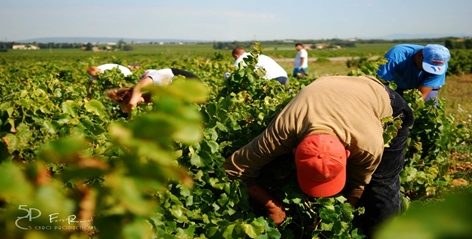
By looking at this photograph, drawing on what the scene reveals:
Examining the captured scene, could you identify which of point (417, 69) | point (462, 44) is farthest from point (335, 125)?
point (462, 44)

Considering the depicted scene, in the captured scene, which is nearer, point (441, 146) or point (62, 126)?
point (62, 126)

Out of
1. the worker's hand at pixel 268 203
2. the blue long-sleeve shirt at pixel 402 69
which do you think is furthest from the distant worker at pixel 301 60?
the worker's hand at pixel 268 203

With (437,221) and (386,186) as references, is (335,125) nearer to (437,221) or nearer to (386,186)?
(386,186)

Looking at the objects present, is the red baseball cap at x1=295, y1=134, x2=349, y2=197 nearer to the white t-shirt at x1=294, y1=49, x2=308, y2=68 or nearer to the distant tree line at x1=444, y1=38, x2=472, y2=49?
the white t-shirt at x1=294, y1=49, x2=308, y2=68

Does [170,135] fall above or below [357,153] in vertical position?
above

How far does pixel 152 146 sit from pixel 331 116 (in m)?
1.86

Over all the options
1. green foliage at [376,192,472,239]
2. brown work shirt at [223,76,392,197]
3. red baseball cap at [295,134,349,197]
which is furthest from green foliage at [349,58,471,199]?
green foliage at [376,192,472,239]

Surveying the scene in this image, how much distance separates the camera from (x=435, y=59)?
14.3ft

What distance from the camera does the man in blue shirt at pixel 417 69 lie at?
14.5 feet

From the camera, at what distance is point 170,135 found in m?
0.50

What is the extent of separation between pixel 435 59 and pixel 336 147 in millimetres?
2826

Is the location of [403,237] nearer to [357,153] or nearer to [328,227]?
[357,153]

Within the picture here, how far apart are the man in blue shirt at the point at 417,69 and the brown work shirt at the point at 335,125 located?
6.70 feet

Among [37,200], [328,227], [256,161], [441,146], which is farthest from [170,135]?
[441,146]
